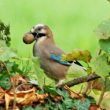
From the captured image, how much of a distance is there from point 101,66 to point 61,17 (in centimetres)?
790

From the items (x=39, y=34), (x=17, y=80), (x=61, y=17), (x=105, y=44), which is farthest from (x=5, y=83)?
(x=61, y=17)

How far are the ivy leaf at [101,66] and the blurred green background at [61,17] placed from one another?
17.7 ft

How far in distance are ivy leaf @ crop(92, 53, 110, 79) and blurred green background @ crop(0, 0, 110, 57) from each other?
5.40 metres

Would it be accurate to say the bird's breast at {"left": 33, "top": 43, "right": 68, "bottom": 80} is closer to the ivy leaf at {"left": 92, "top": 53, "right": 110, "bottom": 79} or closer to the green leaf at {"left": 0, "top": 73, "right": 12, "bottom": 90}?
the green leaf at {"left": 0, "top": 73, "right": 12, "bottom": 90}

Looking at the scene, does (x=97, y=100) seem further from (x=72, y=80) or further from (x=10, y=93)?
(x=10, y=93)

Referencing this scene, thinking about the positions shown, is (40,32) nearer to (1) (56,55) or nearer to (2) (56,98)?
(1) (56,55)

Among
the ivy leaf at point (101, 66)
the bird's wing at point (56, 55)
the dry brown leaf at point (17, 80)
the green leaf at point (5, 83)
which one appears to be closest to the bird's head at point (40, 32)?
the bird's wing at point (56, 55)

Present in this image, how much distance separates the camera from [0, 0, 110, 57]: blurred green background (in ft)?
31.6

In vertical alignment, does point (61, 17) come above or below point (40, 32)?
below

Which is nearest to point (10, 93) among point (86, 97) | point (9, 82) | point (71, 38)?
point (9, 82)

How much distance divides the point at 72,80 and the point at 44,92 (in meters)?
0.16

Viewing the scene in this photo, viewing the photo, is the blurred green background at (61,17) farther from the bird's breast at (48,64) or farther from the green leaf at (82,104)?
the green leaf at (82,104)

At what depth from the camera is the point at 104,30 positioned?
10.7ft

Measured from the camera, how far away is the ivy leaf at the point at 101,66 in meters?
3.30
